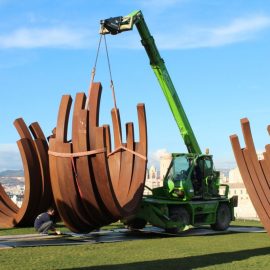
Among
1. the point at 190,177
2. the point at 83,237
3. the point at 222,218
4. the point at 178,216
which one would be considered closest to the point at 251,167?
the point at 178,216

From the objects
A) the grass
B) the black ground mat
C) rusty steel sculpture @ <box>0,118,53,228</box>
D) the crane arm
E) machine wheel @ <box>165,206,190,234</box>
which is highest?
the crane arm

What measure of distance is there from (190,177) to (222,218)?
226 cm

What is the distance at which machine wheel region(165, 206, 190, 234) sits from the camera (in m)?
16.5

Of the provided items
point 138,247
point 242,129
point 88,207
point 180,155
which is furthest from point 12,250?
point 180,155

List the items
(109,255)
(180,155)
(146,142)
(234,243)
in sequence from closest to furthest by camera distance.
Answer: (109,255) → (234,243) → (146,142) → (180,155)

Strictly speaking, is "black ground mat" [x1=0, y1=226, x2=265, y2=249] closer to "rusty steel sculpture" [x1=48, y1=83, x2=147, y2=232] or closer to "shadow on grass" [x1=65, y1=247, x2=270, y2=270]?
"rusty steel sculpture" [x1=48, y1=83, x2=147, y2=232]

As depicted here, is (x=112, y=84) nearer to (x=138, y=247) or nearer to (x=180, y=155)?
(x=180, y=155)

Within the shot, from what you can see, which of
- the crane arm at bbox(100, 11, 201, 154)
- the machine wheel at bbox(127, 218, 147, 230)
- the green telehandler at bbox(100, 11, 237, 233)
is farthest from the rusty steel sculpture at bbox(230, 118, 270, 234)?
the crane arm at bbox(100, 11, 201, 154)

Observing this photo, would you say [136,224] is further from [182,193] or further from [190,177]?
[190,177]

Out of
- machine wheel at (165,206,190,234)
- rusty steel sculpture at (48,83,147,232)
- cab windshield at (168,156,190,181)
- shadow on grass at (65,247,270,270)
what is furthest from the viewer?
cab windshield at (168,156,190,181)

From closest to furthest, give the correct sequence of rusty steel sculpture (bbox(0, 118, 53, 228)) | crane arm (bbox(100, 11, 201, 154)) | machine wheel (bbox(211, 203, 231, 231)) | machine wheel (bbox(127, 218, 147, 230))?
rusty steel sculpture (bbox(0, 118, 53, 228)), machine wheel (bbox(127, 218, 147, 230)), machine wheel (bbox(211, 203, 231, 231)), crane arm (bbox(100, 11, 201, 154))

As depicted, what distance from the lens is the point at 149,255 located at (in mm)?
11094

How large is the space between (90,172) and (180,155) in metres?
6.65

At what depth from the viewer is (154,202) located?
16.2 metres
